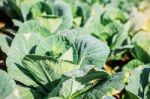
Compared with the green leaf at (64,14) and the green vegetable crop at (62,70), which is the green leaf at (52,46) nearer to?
the green vegetable crop at (62,70)

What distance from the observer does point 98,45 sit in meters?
2.01

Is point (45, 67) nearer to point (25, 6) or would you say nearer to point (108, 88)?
point (108, 88)

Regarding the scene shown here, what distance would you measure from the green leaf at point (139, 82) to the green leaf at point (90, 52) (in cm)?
22

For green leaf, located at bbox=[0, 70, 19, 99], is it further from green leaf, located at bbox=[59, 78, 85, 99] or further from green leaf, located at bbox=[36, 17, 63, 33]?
green leaf, located at bbox=[36, 17, 63, 33]

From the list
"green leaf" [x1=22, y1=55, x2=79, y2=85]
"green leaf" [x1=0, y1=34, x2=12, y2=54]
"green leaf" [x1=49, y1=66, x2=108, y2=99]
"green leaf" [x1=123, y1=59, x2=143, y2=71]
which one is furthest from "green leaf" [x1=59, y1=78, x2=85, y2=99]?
"green leaf" [x1=123, y1=59, x2=143, y2=71]

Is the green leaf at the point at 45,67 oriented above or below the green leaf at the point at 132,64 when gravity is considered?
above

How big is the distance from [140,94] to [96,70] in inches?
16.4

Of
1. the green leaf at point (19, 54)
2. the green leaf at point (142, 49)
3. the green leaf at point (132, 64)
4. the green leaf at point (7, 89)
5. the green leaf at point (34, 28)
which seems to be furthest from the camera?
the green leaf at point (142, 49)

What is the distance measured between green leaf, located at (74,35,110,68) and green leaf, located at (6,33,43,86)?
0.29 meters

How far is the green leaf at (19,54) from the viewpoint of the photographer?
192 centimetres

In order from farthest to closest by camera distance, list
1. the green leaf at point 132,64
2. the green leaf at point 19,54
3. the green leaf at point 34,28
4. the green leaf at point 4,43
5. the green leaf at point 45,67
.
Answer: the green leaf at point 132,64 → the green leaf at point 34,28 → the green leaf at point 4,43 → the green leaf at point 19,54 → the green leaf at point 45,67

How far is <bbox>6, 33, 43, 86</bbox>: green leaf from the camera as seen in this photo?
1.92 meters

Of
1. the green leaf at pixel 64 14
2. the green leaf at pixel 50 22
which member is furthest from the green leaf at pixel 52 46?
the green leaf at pixel 64 14

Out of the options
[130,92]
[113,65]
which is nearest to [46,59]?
[130,92]
